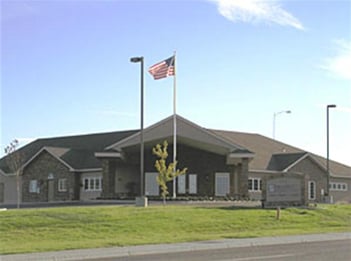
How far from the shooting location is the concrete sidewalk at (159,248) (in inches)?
772

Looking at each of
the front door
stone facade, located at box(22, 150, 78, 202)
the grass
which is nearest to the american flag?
the grass

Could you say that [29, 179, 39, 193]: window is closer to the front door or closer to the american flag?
the front door

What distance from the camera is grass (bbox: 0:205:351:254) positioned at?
81.3 ft

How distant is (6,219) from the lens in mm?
28047

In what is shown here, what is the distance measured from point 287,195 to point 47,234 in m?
17.0

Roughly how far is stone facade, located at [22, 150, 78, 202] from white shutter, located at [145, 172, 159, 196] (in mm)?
5957

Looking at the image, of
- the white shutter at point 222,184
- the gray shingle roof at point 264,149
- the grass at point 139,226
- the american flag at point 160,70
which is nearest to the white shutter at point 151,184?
the white shutter at point 222,184

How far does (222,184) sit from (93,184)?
10.4 metres

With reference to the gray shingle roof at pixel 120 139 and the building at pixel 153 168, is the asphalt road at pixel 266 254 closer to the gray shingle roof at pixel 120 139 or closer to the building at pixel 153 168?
the building at pixel 153 168

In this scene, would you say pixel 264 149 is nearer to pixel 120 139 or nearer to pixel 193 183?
pixel 193 183

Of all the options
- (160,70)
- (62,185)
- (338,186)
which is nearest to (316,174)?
Answer: (338,186)

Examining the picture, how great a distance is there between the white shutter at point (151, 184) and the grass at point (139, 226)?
2105cm

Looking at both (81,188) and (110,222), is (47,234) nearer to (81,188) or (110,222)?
(110,222)

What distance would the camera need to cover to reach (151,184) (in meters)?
57.2
